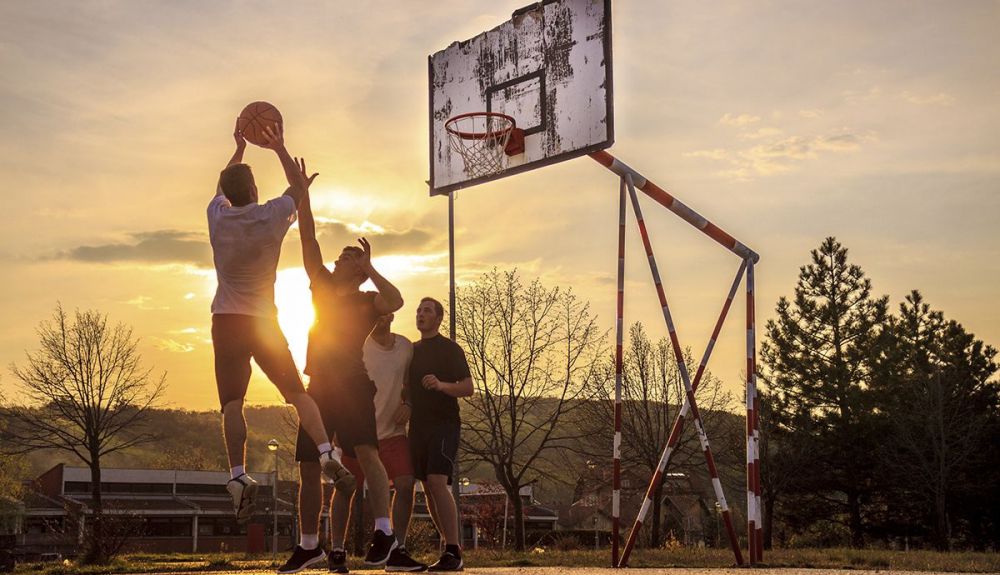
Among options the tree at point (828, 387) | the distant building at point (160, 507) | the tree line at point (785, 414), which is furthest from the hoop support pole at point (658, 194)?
the distant building at point (160, 507)

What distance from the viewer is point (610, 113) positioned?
40.6 feet

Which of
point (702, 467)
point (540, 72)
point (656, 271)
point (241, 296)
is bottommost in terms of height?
point (702, 467)

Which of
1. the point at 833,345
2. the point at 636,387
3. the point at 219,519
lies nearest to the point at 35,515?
the point at 219,519

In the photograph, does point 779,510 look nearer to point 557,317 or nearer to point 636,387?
point 636,387

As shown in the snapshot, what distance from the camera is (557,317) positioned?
120ft

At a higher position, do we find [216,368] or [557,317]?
[557,317]

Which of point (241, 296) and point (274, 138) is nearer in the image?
point (241, 296)

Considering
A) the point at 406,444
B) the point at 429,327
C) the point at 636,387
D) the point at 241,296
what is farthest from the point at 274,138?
the point at 636,387

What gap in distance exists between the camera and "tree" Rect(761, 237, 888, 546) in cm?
4888

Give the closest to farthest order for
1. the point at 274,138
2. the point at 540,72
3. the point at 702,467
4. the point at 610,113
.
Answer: the point at 274,138, the point at 610,113, the point at 540,72, the point at 702,467

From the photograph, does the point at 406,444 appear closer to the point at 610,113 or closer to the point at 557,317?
the point at 610,113

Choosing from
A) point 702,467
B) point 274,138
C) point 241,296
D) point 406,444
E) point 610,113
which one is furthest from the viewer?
point 702,467

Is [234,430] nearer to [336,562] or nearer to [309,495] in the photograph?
[309,495]

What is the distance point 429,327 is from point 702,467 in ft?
109
